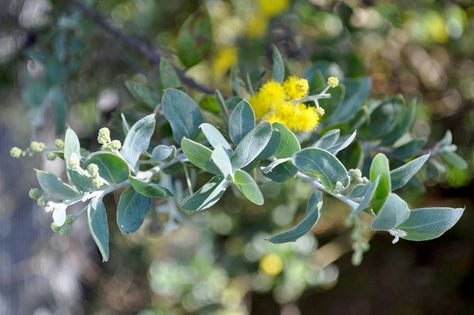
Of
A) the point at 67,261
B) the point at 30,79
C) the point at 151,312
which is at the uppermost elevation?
the point at 30,79

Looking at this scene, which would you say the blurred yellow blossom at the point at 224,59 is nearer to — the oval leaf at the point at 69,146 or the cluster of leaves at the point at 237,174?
the cluster of leaves at the point at 237,174

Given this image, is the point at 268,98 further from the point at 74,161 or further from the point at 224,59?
the point at 224,59

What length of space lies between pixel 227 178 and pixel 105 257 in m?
0.16

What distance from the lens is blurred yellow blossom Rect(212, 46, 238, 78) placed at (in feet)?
6.13

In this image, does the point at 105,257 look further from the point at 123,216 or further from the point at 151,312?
the point at 151,312

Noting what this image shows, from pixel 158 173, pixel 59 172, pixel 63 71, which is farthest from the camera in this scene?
pixel 59 172

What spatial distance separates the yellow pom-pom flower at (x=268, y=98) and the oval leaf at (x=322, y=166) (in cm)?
12

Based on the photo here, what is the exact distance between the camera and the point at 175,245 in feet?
7.94

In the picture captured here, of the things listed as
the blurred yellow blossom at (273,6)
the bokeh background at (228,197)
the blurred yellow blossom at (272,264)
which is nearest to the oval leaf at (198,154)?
the bokeh background at (228,197)

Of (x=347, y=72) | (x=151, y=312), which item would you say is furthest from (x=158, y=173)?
(x=151, y=312)

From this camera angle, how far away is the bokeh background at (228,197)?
164 cm

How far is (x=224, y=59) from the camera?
1.88m

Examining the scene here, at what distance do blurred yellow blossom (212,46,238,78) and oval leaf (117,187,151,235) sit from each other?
1.13 meters

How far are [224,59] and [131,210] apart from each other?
118cm
